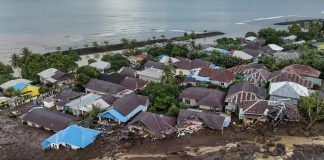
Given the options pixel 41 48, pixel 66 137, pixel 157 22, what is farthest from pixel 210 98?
pixel 157 22

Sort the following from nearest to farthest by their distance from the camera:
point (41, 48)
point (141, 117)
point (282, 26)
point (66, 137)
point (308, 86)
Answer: point (66, 137), point (141, 117), point (308, 86), point (41, 48), point (282, 26)

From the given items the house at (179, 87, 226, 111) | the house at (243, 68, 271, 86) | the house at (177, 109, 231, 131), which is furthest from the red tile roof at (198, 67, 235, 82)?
the house at (177, 109, 231, 131)

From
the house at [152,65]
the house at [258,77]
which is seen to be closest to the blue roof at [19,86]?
the house at [152,65]

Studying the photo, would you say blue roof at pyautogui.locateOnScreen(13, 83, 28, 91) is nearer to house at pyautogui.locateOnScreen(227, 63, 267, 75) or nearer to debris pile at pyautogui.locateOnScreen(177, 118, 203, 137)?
debris pile at pyautogui.locateOnScreen(177, 118, 203, 137)

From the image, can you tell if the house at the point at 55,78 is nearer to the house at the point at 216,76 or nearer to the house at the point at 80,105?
the house at the point at 80,105

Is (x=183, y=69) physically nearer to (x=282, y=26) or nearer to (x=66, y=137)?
(x=66, y=137)

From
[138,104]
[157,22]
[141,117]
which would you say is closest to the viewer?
[141,117]
